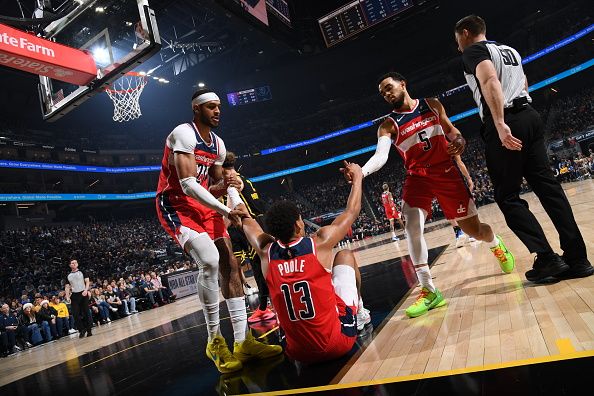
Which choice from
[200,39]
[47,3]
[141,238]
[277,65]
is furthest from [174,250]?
[47,3]

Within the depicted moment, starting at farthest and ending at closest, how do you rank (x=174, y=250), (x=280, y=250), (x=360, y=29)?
(x=174, y=250)
(x=360, y=29)
(x=280, y=250)

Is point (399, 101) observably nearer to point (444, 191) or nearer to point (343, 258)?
point (444, 191)

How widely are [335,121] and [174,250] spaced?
16.3 meters

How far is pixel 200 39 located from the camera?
1828 cm

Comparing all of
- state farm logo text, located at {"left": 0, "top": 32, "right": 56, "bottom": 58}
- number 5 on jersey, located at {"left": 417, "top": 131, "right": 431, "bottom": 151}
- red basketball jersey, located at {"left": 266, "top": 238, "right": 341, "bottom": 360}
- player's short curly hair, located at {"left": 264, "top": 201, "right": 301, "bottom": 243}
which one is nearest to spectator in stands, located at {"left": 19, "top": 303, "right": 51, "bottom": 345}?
state farm logo text, located at {"left": 0, "top": 32, "right": 56, "bottom": 58}

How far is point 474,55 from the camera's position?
2.96m

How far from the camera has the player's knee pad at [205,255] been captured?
289 cm

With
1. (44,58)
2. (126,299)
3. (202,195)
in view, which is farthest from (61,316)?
(202,195)

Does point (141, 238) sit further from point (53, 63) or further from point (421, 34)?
point (421, 34)

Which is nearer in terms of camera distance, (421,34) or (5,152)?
(5,152)

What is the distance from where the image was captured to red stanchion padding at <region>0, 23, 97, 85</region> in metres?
5.31

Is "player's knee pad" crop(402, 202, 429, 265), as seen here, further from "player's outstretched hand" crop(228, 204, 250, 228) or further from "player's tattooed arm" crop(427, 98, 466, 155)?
"player's outstretched hand" crop(228, 204, 250, 228)

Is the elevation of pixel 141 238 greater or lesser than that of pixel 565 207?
greater

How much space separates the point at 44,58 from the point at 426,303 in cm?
605
